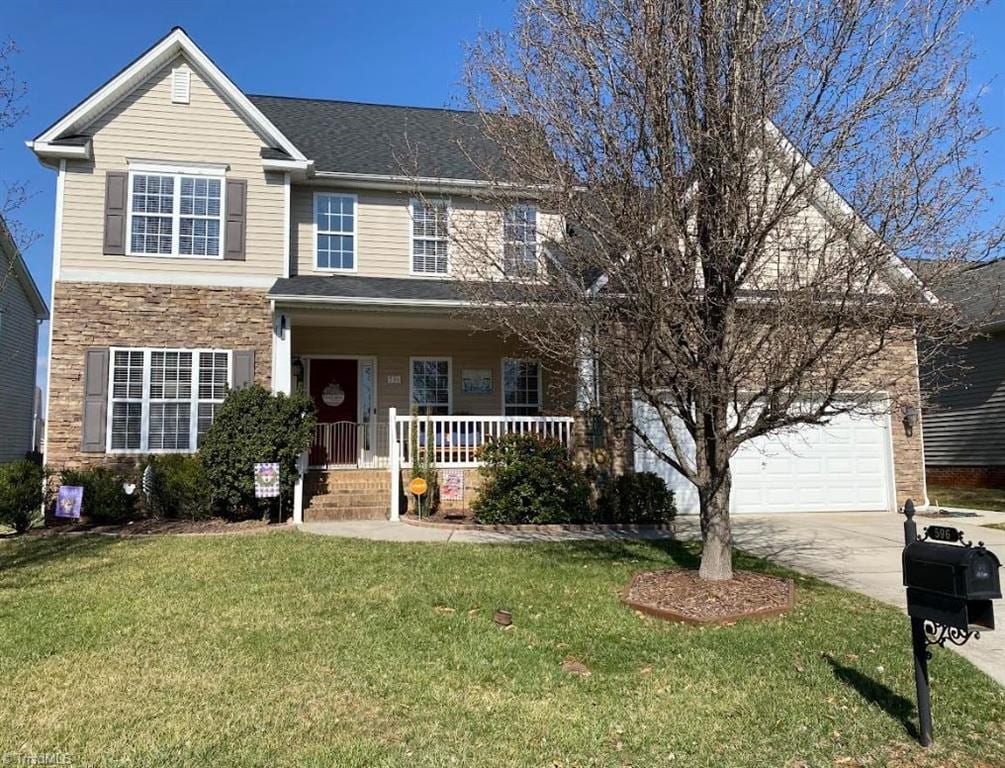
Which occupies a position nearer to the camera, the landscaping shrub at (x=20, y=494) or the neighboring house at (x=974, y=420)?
the landscaping shrub at (x=20, y=494)

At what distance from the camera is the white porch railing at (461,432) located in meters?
12.3

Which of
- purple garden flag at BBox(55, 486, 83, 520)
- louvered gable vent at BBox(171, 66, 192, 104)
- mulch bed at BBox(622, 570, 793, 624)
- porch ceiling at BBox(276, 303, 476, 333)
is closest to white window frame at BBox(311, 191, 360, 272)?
porch ceiling at BBox(276, 303, 476, 333)

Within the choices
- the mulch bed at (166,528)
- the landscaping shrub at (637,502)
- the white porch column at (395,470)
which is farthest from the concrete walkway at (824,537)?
the mulch bed at (166,528)

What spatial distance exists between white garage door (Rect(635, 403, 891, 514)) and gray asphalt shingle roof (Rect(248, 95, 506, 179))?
23.3 feet

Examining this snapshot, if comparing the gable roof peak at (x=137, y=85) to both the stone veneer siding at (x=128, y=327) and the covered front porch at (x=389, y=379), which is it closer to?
the stone veneer siding at (x=128, y=327)

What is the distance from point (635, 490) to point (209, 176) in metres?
9.52

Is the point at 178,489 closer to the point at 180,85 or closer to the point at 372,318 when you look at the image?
the point at 372,318

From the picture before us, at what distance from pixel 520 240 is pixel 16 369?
1977 centimetres

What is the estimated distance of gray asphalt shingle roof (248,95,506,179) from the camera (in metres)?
14.3

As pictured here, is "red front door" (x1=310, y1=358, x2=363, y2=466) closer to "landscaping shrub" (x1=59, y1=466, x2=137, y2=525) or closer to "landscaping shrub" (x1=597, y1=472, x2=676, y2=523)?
"landscaping shrub" (x1=59, y1=466, x2=137, y2=525)

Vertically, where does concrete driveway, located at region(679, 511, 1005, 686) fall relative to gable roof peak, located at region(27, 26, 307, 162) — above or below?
below

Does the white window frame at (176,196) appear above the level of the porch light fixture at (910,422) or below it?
above

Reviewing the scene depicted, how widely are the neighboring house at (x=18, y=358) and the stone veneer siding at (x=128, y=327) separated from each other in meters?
7.87

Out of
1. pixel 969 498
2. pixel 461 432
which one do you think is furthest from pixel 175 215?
pixel 969 498
